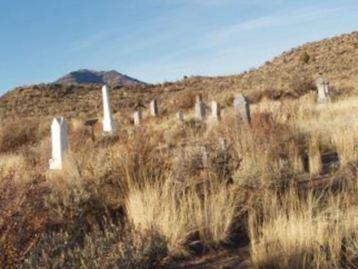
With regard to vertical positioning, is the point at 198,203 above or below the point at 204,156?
below

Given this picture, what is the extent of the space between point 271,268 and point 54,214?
2.78 metres

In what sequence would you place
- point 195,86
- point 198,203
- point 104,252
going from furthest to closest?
1. point 195,86
2. point 198,203
3. point 104,252

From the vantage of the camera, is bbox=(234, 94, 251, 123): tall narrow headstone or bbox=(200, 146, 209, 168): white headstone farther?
bbox=(234, 94, 251, 123): tall narrow headstone

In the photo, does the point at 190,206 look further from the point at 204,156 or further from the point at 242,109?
the point at 242,109

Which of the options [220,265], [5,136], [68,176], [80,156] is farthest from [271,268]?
[5,136]

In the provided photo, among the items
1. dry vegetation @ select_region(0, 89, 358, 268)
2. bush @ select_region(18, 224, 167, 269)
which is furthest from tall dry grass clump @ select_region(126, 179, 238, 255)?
bush @ select_region(18, 224, 167, 269)

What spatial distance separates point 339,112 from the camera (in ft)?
53.9

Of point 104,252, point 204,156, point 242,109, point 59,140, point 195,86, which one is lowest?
point 104,252

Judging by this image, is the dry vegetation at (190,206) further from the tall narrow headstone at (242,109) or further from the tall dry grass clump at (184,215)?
the tall narrow headstone at (242,109)

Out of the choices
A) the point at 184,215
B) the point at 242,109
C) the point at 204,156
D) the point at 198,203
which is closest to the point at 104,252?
the point at 184,215

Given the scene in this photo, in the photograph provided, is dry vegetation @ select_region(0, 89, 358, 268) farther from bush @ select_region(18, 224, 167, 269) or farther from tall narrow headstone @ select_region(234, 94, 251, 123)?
tall narrow headstone @ select_region(234, 94, 251, 123)

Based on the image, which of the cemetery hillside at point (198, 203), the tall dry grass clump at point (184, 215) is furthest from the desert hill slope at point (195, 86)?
the tall dry grass clump at point (184, 215)

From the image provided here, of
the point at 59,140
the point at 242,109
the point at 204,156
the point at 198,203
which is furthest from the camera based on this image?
the point at 242,109

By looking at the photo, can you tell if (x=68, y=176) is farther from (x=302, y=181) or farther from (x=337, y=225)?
(x=337, y=225)
